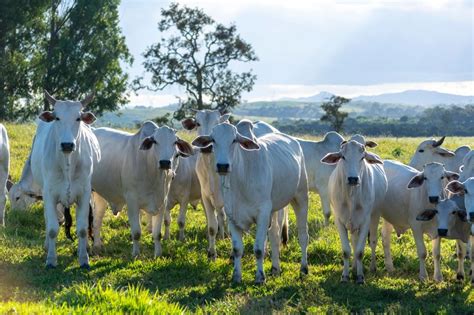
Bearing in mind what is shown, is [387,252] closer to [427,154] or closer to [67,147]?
[427,154]

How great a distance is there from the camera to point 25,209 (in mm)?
15344

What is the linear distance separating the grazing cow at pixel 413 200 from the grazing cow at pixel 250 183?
Answer: 1912mm

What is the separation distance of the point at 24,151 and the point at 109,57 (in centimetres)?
2323

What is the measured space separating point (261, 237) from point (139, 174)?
2.83m

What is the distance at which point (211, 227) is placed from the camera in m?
12.6

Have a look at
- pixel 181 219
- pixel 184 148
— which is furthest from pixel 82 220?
pixel 181 219

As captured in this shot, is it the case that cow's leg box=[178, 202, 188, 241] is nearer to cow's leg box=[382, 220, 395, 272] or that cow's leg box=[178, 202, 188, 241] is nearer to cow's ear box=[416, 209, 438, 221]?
cow's leg box=[382, 220, 395, 272]

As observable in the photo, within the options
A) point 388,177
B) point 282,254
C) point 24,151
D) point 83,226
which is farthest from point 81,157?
point 24,151

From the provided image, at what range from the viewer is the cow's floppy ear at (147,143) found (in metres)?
12.2

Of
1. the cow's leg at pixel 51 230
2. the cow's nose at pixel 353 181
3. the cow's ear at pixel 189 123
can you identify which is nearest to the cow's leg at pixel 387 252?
the cow's nose at pixel 353 181

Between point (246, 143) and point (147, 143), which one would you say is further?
point (147, 143)

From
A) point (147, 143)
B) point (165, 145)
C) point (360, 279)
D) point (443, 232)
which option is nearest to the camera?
point (360, 279)

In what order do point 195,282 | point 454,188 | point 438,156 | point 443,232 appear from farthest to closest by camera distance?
1. point 438,156
2. point 454,188
3. point 443,232
4. point 195,282

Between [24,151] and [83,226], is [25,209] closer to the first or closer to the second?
[83,226]
